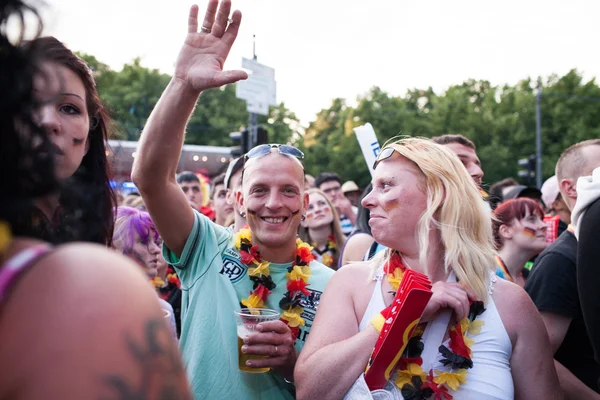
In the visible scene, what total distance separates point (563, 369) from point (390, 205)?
1390 mm

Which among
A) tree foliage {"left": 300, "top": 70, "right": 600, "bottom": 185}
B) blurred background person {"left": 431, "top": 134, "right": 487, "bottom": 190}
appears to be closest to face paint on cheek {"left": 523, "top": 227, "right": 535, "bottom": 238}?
blurred background person {"left": 431, "top": 134, "right": 487, "bottom": 190}

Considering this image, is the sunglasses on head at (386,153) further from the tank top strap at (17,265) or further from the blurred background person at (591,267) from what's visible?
the tank top strap at (17,265)

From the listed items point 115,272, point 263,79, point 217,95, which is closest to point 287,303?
point 115,272

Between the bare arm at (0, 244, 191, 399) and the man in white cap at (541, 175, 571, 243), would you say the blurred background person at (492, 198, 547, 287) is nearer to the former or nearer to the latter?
the man in white cap at (541, 175, 571, 243)

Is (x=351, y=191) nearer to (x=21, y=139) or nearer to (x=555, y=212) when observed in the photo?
(x=555, y=212)

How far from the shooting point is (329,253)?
6172 mm

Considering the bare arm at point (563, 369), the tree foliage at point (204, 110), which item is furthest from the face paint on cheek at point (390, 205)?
the tree foliage at point (204, 110)

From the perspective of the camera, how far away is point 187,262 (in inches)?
107

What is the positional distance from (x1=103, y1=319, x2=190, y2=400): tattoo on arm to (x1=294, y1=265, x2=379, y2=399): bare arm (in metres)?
1.40

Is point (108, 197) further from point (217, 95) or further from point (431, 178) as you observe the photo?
point (217, 95)

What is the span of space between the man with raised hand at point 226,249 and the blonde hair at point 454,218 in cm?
54

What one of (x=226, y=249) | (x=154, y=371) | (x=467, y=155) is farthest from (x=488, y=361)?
(x=467, y=155)

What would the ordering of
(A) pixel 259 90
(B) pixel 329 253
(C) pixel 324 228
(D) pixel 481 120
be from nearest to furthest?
(B) pixel 329 253 < (C) pixel 324 228 < (A) pixel 259 90 < (D) pixel 481 120

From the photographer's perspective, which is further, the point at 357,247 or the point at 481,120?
the point at 481,120
